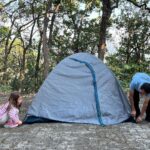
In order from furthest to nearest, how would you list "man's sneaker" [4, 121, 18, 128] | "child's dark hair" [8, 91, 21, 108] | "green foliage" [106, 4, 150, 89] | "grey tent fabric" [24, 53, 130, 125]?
"green foliage" [106, 4, 150, 89] → "grey tent fabric" [24, 53, 130, 125] → "child's dark hair" [8, 91, 21, 108] → "man's sneaker" [4, 121, 18, 128]

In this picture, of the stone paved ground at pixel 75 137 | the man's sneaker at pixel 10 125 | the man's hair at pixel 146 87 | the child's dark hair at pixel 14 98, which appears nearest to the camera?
the stone paved ground at pixel 75 137

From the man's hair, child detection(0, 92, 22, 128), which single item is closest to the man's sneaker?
child detection(0, 92, 22, 128)

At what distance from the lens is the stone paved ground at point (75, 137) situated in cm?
611

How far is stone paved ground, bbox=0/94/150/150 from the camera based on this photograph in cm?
611

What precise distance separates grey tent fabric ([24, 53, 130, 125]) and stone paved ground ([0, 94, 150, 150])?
0.37 m

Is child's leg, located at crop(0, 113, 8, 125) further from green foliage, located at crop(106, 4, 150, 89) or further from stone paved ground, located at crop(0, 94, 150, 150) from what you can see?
green foliage, located at crop(106, 4, 150, 89)

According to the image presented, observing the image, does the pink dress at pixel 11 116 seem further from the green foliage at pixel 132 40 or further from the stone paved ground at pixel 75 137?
the green foliage at pixel 132 40

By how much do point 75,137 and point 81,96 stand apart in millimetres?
1982

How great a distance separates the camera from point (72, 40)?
28.8m

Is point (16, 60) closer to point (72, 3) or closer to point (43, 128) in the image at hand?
point (72, 3)

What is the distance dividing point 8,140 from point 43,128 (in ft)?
3.87

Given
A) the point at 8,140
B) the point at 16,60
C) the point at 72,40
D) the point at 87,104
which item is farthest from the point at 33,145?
the point at 16,60

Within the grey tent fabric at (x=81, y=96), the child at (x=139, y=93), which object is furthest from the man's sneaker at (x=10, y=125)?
the child at (x=139, y=93)

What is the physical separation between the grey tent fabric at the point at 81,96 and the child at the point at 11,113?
1.34 ft
